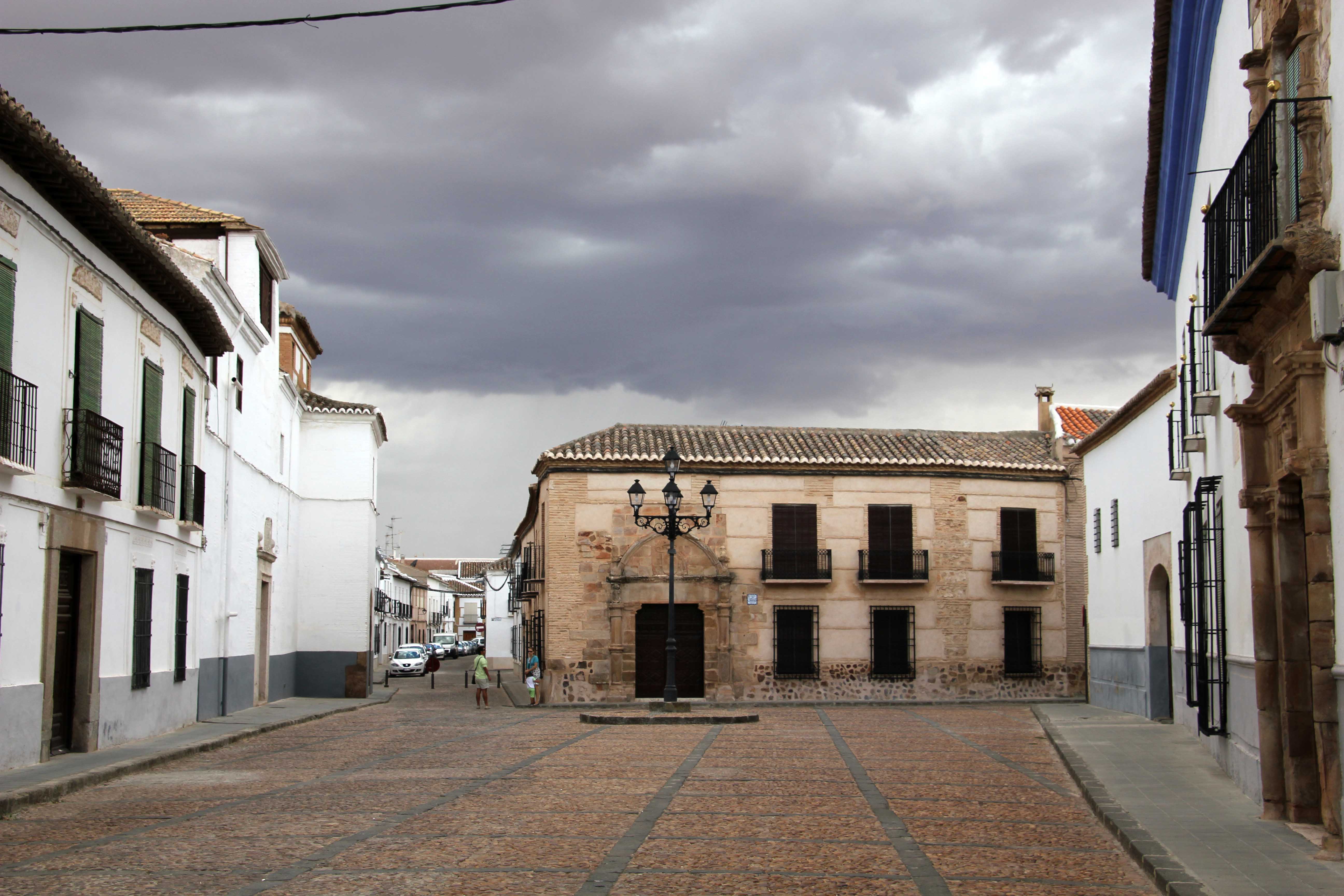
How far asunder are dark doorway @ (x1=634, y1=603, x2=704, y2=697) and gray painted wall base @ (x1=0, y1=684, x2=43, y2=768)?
54.0ft

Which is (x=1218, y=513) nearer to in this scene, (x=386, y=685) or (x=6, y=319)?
(x=6, y=319)

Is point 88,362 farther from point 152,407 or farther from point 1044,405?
point 1044,405

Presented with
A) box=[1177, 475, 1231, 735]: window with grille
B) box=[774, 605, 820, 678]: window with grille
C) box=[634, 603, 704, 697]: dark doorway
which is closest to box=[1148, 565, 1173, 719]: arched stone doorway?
box=[1177, 475, 1231, 735]: window with grille

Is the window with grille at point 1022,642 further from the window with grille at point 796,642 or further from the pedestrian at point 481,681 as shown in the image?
the pedestrian at point 481,681

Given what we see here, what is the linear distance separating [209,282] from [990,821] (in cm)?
1436

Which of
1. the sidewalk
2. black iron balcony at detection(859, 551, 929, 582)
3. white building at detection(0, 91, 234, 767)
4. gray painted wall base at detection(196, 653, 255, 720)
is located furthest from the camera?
black iron balcony at detection(859, 551, 929, 582)

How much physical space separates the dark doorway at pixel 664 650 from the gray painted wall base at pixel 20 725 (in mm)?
16444

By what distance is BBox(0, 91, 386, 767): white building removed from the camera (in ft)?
39.9

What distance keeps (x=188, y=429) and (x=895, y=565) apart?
1631 centimetres

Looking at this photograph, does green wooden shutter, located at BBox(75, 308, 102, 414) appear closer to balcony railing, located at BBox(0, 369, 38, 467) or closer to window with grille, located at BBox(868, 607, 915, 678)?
balcony railing, located at BBox(0, 369, 38, 467)

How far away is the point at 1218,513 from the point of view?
11.1 meters

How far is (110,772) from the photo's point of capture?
12281 mm

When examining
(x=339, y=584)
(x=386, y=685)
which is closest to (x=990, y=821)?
(x=339, y=584)

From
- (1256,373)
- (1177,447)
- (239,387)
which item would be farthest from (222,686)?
(1256,373)
